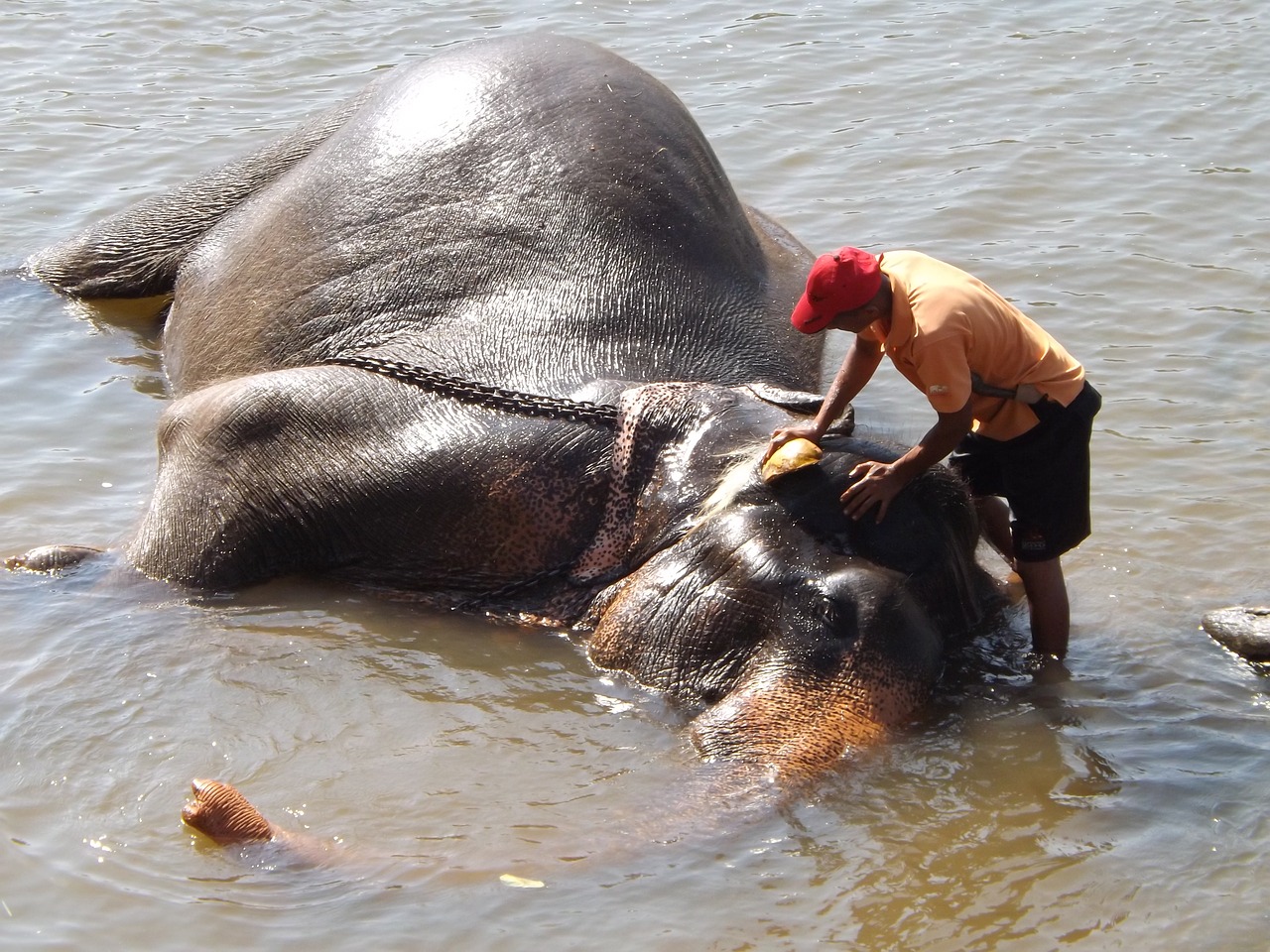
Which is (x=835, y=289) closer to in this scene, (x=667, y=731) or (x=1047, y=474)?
(x=1047, y=474)

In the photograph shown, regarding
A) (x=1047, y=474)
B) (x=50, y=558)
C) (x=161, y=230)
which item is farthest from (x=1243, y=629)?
(x=161, y=230)

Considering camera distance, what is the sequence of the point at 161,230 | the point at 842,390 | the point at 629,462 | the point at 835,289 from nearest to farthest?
the point at 835,289 → the point at 842,390 → the point at 629,462 → the point at 161,230

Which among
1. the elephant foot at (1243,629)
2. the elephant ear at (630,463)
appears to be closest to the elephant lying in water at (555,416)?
the elephant ear at (630,463)

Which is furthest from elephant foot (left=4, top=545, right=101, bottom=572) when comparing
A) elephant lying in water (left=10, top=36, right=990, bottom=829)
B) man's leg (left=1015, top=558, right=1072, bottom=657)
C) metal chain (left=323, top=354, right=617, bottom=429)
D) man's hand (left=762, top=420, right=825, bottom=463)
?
man's leg (left=1015, top=558, right=1072, bottom=657)

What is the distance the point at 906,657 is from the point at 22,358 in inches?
173

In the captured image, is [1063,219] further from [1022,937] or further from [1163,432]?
[1022,937]

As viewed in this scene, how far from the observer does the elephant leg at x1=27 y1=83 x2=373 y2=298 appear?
6.67 metres

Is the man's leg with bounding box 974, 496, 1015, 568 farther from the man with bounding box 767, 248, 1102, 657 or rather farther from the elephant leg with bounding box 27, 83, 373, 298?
the elephant leg with bounding box 27, 83, 373, 298

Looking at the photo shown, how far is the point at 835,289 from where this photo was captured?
4.11 metres

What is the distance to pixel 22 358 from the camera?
689 cm

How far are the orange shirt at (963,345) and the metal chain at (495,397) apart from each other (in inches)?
33.4

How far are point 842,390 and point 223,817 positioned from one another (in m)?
1.95

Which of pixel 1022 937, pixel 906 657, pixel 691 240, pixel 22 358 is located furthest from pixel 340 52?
pixel 1022 937

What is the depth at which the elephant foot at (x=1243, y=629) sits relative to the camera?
4633mm
